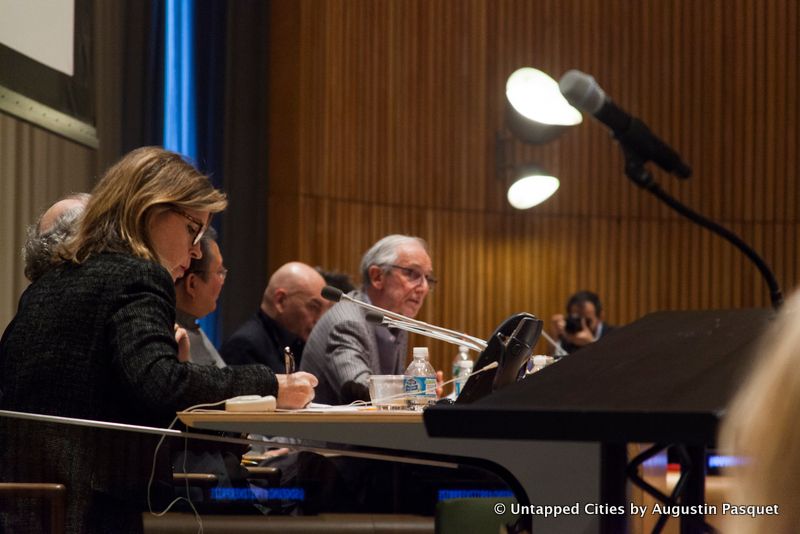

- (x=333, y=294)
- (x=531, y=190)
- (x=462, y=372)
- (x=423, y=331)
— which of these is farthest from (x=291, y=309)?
(x=531, y=190)

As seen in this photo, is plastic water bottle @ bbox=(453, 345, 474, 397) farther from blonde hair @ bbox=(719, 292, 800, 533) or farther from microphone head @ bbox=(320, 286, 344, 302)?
blonde hair @ bbox=(719, 292, 800, 533)

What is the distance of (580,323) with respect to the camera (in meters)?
7.54

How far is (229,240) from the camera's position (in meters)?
7.40

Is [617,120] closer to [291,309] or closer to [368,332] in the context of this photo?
[368,332]

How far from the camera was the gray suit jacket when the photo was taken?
3.72m

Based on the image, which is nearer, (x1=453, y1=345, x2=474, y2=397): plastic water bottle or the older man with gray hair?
(x1=453, y1=345, x2=474, y2=397): plastic water bottle

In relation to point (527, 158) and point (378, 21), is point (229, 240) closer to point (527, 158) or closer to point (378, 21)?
point (378, 21)

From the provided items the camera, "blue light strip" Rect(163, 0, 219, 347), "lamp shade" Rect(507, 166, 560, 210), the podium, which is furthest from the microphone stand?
"lamp shade" Rect(507, 166, 560, 210)

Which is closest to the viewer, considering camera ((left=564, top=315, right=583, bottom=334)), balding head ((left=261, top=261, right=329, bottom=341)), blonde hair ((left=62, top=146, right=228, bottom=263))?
blonde hair ((left=62, top=146, right=228, bottom=263))

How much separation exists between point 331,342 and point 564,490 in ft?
6.95

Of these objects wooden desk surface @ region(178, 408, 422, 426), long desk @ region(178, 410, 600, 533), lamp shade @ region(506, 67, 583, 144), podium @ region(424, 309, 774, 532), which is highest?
lamp shade @ region(506, 67, 583, 144)

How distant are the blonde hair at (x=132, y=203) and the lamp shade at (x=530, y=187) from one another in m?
5.45

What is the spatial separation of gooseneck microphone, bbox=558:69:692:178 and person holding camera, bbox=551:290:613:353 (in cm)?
565

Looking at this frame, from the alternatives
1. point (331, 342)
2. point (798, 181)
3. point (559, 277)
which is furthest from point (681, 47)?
point (331, 342)
